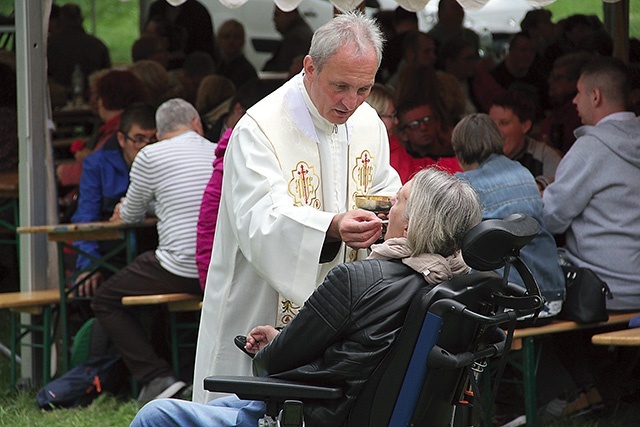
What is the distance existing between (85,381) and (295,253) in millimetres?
2885

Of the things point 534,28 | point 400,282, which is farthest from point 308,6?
point 400,282

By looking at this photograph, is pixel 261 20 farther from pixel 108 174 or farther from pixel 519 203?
pixel 519 203

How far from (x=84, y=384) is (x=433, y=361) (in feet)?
11.6

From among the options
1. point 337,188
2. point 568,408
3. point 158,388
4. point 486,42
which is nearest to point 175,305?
point 158,388

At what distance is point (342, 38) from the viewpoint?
3516 millimetres

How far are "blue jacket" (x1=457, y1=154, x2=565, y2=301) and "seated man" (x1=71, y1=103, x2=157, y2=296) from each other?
227cm

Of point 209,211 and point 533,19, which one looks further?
point 533,19

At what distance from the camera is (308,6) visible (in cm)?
1262

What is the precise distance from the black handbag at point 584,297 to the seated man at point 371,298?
7.58 ft

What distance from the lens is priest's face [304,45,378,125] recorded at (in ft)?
11.5

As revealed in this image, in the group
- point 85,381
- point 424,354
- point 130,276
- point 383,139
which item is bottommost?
point 85,381

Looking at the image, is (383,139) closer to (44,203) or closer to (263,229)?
(263,229)

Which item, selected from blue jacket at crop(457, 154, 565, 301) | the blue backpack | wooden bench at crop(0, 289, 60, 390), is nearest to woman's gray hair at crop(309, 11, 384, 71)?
blue jacket at crop(457, 154, 565, 301)

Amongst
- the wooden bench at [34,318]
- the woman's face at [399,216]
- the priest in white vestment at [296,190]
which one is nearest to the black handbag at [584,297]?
the priest in white vestment at [296,190]
